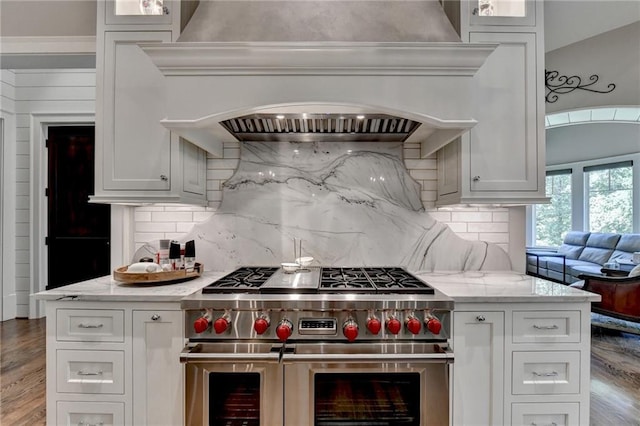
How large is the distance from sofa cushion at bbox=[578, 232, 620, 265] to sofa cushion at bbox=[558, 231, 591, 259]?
114mm

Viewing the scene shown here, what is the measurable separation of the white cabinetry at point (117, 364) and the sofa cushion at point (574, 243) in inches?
293

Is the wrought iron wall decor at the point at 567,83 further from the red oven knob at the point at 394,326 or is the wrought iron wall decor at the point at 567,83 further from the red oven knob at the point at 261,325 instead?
the red oven knob at the point at 261,325

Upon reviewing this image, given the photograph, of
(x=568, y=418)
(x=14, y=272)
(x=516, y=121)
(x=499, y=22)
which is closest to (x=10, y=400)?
(x=14, y=272)

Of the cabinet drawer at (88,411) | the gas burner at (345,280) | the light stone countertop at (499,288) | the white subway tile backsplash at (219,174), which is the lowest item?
the cabinet drawer at (88,411)

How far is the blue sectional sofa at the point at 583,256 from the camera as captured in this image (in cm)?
545

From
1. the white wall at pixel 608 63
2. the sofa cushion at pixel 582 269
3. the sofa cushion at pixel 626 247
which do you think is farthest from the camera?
the sofa cushion at pixel 626 247

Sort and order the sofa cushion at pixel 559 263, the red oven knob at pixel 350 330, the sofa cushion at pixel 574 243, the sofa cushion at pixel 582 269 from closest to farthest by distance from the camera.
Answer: the red oven knob at pixel 350 330, the sofa cushion at pixel 582 269, the sofa cushion at pixel 559 263, the sofa cushion at pixel 574 243

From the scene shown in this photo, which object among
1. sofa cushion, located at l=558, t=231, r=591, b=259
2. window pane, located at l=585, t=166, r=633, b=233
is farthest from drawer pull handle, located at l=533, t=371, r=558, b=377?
window pane, located at l=585, t=166, r=633, b=233

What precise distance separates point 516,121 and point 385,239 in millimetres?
1019

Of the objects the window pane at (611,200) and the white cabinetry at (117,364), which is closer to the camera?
the white cabinetry at (117,364)

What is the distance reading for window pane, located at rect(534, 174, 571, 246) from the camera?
7574 mm

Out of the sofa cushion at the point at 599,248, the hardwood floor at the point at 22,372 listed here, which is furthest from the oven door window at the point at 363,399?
the sofa cushion at the point at 599,248

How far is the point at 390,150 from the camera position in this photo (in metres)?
2.25

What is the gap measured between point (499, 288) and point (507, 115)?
95cm
